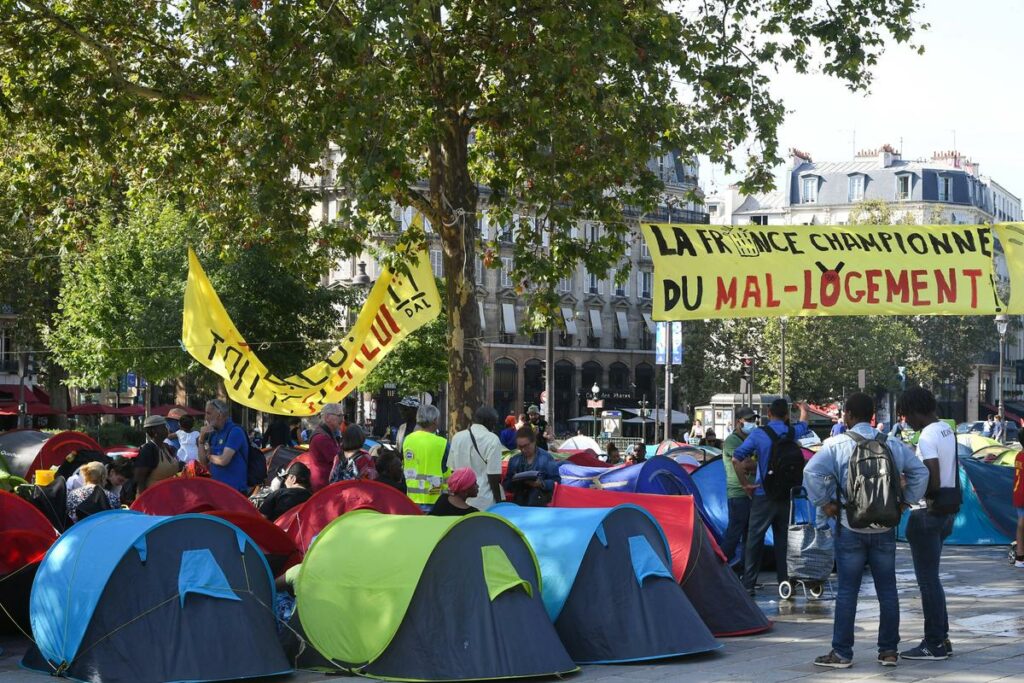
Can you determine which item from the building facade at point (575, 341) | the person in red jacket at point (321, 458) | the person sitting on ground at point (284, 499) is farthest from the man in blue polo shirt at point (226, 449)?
the building facade at point (575, 341)

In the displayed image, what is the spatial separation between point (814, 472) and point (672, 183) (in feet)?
262

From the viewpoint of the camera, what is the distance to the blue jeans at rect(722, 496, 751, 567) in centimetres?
1325

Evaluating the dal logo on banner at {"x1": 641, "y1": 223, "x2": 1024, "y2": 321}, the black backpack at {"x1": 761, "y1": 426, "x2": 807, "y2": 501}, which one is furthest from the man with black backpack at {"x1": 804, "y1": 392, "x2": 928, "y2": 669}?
the dal logo on banner at {"x1": 641, "y1": 223, "x2": 1024, "y2": 321}

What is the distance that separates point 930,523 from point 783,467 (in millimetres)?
3082

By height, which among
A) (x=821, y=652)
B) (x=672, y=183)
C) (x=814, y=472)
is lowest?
(x=821, y=652)

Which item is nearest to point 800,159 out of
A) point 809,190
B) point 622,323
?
point 809,190

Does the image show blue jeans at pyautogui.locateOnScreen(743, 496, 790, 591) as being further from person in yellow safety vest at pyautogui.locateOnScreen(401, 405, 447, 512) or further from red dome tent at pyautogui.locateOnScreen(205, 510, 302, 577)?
red dome tent at pyautogui.locateOnScreen(205, 510, 302, 577)

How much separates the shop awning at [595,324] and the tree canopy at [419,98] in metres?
62.1

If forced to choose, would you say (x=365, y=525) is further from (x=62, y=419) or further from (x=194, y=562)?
(x=62, y=419)

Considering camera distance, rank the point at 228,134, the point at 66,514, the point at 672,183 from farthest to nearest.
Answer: the point at 672,183, the point at 228,134, the point at 66,514

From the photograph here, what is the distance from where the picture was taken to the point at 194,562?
29.7 ft

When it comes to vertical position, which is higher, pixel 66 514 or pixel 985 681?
pixel 66 514

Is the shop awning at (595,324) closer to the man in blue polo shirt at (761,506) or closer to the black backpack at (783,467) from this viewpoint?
the man in blue polo shirt at (761,506)

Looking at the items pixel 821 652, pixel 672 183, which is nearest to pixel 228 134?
pixel 821 652
